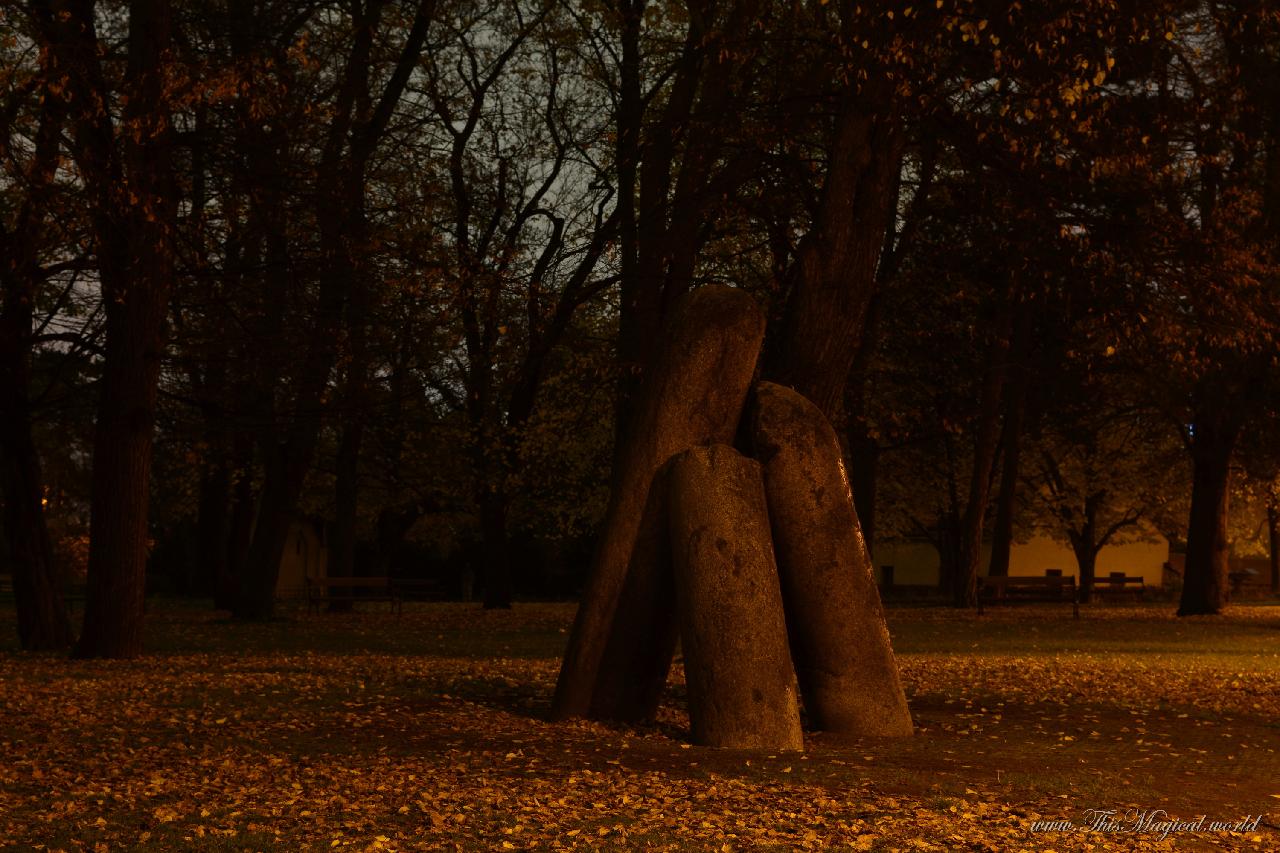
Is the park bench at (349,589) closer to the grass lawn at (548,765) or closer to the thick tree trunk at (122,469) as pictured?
the grass lawn at (548,765)

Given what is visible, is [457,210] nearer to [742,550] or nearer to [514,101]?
[514,101]

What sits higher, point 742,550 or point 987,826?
point 742,550

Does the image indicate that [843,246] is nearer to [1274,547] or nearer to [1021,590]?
[1021,590]

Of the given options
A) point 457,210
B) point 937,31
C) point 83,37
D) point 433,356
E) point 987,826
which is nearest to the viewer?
point 987,826

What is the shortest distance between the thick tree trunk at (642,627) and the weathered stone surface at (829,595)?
0.92 m

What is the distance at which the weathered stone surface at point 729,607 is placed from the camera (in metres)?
10.2

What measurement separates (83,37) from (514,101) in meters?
15.8

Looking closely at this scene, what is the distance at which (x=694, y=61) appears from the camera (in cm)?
2023

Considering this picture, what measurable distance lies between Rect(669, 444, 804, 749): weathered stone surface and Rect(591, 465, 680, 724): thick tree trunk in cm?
57

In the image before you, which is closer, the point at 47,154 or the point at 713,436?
the point at 713,436

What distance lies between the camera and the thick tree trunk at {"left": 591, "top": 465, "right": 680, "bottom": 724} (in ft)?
37.7

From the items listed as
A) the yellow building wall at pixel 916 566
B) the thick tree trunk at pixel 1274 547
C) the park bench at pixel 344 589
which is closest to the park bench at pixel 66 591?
the park bench at pixel 344 589

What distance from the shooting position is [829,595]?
1098 cm

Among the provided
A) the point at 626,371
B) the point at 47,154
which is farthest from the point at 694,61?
the point at 47,154
